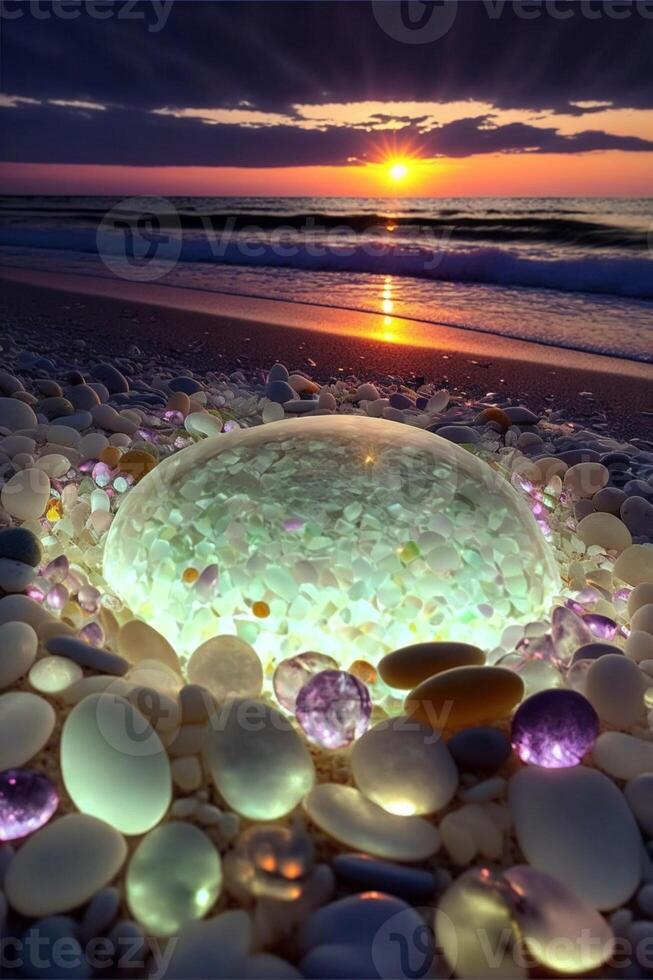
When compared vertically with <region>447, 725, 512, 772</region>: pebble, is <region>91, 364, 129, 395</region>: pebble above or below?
above

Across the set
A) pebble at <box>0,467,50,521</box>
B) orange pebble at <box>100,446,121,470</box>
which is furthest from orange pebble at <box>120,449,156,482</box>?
pebble at <box>0,467,50,521</box>

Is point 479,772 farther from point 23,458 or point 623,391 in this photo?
point 623,391

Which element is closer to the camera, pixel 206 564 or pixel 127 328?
pixel 206 564

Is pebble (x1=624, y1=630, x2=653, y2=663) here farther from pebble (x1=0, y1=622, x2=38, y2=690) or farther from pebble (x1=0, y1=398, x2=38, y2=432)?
pebble (x1=0, y1=398, x2=38, y2=432)

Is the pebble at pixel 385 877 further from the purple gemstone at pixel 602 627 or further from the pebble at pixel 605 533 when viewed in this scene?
the pebble at pixel 605 533

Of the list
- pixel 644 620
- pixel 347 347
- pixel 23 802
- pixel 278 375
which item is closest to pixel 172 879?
pixel 23 802

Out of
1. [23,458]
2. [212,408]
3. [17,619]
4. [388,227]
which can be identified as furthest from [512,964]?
[388,227]

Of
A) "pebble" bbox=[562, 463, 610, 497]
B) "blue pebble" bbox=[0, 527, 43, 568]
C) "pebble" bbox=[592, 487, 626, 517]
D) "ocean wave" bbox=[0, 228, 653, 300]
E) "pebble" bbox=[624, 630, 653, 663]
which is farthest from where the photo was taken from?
"ocean wave" bbox=[0, 228, 653, 300]
